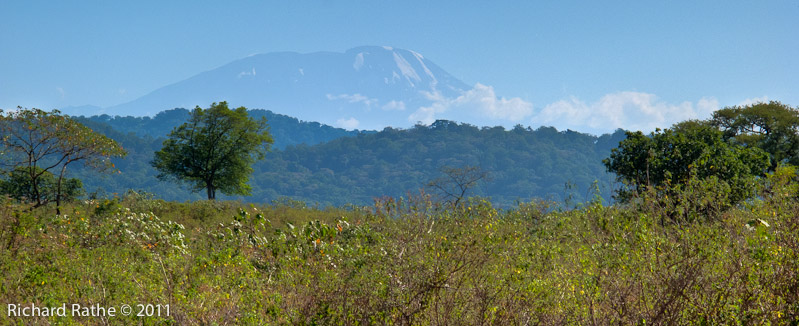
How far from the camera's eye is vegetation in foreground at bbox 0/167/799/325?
18.0ft

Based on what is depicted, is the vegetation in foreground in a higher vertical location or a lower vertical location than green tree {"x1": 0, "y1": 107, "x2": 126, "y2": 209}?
lower

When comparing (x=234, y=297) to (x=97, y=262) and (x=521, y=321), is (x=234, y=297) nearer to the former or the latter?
(x=521, y=321)

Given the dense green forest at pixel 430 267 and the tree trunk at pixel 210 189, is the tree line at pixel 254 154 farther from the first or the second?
the dense green forest at pixel 430 267

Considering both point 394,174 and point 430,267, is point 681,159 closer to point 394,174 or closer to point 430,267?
point 430,267

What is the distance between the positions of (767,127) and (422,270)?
130 ft

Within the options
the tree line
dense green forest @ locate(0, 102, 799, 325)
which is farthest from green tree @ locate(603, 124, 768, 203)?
dense green forest @ locate(0, 102, 799, 325)

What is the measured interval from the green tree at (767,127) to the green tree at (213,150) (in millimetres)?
29540

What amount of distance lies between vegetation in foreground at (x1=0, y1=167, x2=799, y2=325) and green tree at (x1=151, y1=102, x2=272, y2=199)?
2215 cm

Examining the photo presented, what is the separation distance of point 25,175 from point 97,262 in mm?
20249

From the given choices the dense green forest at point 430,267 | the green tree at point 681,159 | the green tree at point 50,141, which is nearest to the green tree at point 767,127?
the green tree at point 681,159

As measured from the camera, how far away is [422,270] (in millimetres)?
6352

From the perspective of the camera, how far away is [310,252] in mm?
10164

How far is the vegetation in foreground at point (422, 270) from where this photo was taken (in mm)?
5500

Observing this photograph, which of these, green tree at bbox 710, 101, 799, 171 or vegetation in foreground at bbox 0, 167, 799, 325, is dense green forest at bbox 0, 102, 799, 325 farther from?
green tree at bbox 710, 101, 799, 171
